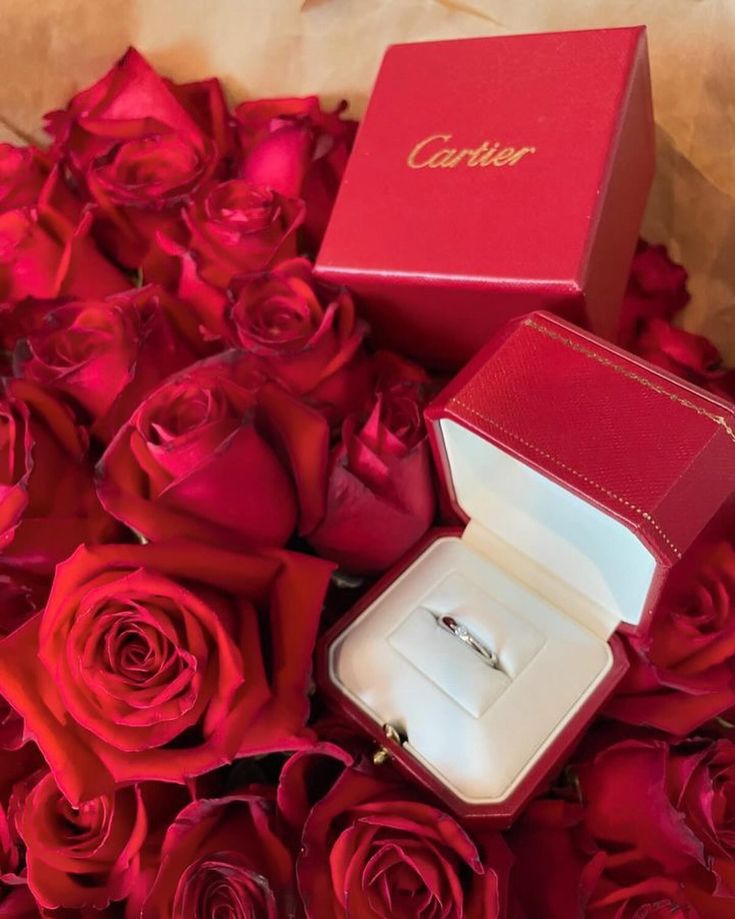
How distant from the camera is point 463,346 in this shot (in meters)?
0.58

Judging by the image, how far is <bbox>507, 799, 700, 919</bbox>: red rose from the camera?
43 centimetres

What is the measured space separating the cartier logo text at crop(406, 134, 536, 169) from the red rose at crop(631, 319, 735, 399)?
0.16 m

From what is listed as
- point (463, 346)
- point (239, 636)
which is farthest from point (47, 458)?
point (463, 346)

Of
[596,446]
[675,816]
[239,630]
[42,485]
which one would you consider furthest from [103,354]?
[675,816]

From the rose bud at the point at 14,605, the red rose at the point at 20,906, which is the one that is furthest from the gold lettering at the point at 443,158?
the red rose at the point at 20,906

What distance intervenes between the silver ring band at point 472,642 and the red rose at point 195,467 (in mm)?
124

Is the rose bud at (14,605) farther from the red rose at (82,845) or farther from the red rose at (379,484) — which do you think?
the red rose at (379,484)

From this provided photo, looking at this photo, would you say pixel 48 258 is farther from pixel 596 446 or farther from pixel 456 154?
pixel 596 446

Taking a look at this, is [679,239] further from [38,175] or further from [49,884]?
[49,884]

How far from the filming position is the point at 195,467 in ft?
1.41

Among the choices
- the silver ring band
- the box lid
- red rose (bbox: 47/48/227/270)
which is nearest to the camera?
the box lid

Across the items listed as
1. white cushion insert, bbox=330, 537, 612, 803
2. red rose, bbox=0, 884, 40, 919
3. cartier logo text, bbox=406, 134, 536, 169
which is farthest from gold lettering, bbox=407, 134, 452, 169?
red rose, bbox=0, 884, 40, 919

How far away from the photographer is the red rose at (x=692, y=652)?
18.3 inches

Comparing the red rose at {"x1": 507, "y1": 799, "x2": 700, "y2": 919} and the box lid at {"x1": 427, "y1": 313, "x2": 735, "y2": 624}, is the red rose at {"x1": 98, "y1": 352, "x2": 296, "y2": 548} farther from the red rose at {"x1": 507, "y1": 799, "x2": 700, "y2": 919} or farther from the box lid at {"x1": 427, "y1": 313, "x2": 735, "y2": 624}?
the red rose at {"x1": 507, "y1": 799, "x2": 700, "y2": 919}
